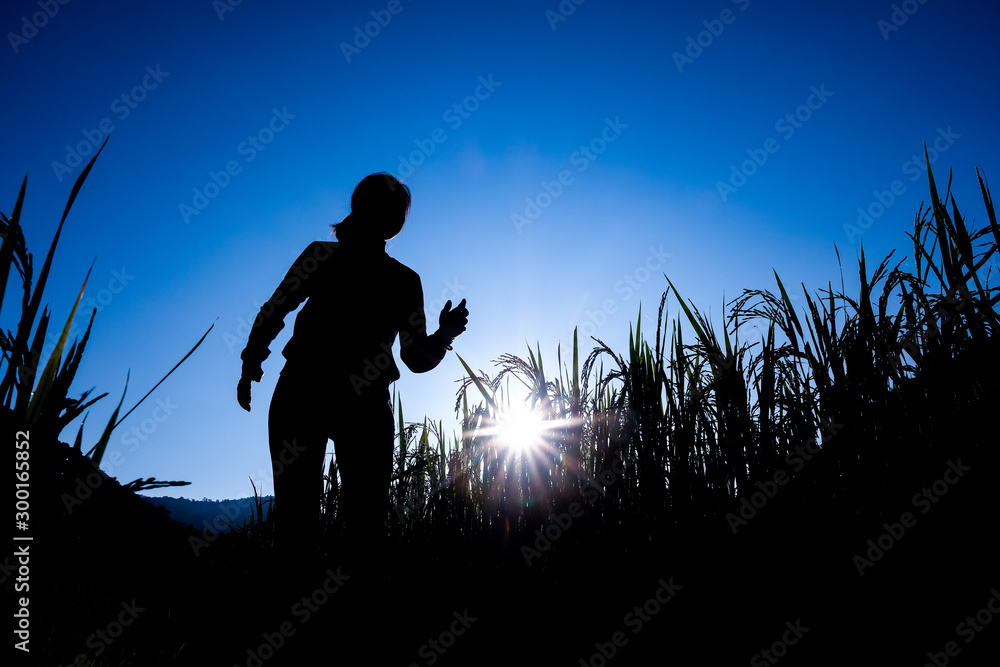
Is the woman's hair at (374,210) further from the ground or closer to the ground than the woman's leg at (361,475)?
further from the ground

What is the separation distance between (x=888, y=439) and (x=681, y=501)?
0.90 meters

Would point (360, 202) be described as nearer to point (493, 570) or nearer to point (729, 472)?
point (493, 570)

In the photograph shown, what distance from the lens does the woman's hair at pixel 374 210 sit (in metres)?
2.79

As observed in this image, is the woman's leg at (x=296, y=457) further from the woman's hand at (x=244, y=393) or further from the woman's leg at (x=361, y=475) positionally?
the woman's hand at (x=244, y=393)

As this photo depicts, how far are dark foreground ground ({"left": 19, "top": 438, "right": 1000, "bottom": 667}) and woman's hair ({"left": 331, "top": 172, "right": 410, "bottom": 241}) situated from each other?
5.29 ft

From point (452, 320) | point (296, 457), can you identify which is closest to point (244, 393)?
point (296, 457)

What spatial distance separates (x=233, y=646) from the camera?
233 cm

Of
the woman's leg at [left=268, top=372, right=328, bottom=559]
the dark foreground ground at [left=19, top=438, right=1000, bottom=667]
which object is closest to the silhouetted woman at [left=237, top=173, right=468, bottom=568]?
the woman's leg at [left=268, top=372, right=328, bottom=559]

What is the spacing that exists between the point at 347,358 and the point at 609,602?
167cm

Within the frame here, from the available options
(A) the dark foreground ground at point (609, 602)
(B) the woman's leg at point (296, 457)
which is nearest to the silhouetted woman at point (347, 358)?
(B) the woman's leg at point (296, 457)

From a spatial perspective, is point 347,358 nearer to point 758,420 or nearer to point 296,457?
point 296,457

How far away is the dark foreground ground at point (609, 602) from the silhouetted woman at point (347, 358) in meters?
0.32

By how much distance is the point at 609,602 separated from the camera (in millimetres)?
2186

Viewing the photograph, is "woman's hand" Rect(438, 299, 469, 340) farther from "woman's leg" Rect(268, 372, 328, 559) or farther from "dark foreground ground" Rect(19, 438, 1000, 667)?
"dark foreground ground" Rect(19, 438, 1000, 667)
